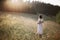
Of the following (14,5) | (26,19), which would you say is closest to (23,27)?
(26,19)

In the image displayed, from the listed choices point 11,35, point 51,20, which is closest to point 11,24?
point 11,35

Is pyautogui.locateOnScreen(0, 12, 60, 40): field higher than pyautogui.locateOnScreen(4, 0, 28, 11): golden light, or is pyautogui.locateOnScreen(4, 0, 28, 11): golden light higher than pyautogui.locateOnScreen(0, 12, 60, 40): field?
pyautogui.locateOnScreen(4, 0, 28, 11): golden light

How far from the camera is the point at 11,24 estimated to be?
858 cm

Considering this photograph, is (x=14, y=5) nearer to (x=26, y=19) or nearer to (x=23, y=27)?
(x=26, y=19)

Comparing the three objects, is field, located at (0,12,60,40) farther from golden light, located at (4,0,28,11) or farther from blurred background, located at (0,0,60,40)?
golden light, located at (4,0,28,11)

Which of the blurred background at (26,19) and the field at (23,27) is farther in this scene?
the blurred background at (26,19)

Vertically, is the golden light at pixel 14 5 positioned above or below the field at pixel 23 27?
above

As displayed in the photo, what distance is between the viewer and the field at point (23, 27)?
734cm

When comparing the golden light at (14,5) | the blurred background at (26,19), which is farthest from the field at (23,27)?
the golden light at (14,5)

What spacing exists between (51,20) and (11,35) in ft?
9.05

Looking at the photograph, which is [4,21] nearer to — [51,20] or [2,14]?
[2,14]

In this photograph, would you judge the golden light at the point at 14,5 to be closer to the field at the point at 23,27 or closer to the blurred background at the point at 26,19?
the blurred background at the point at 26,19

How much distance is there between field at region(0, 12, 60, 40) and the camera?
24.1ft

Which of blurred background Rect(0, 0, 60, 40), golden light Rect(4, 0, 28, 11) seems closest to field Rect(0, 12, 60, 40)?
blurred background Rect(0, 0, 60, 40)
